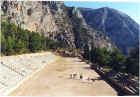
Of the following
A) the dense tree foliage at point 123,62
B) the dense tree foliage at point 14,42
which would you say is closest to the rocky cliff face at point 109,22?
the dense tree foliage at point 14,42

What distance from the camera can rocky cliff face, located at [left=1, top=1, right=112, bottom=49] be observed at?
7699 cm

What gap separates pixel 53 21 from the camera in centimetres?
11712

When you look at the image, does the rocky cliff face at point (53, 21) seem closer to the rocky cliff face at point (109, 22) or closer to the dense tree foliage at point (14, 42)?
the dense tree foliage at point (14, 42)

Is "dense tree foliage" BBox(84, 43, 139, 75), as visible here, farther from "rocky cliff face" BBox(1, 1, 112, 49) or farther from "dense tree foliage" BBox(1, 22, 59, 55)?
"rocky cliff face" BBox(1, 1, 112, 49)

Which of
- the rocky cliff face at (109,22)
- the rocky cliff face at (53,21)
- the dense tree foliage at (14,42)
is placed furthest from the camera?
the rocky cliff face at (109,22)

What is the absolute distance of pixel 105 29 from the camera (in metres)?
170

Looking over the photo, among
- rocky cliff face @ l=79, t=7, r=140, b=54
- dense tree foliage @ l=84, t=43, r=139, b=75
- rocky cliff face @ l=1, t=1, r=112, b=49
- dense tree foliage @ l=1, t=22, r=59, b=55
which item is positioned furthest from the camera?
rocky cliff face @ l=79, t=7, r=140, b=54

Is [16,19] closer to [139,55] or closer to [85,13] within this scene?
[139,55]

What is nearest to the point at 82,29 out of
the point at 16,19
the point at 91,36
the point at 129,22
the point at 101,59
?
the point at 91,36

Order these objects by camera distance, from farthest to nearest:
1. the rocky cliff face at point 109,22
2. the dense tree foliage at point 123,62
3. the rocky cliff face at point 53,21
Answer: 1. the rocky cliff face at point 109,22
2. the rocky cliff face at point 53,21
3. the dense tree foliage at point 123,62

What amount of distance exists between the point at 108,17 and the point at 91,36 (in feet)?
246

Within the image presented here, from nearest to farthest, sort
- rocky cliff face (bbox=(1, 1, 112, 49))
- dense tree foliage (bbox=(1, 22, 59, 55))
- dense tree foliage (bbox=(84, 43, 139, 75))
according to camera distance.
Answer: dense tree foliage (bbox=(84, 43, 139, 75)) → dense tree foliage (bbox=(1, 22, 59, 55)) → rocky cliff face (bbox=(1, 1, 112, 49))

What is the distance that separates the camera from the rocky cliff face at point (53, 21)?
3031 inches

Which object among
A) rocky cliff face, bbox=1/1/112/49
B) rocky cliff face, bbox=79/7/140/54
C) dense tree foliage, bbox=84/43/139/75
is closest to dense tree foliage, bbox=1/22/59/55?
rocky cliff face, bbox=1/1/112/49
